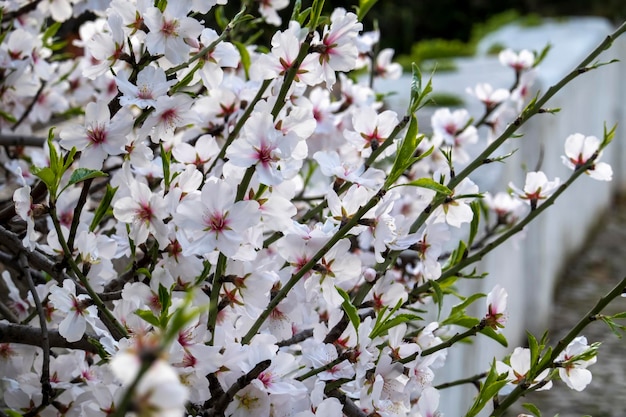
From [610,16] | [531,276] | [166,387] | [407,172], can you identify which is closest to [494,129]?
[407,172]

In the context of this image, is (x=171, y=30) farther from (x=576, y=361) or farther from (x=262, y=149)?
(x=576, y=361)

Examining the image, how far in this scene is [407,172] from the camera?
1486 mm

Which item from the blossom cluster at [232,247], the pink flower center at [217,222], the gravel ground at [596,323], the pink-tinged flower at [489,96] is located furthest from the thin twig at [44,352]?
the gravel ground at [596,323]

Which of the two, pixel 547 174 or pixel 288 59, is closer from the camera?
pixel 288 59

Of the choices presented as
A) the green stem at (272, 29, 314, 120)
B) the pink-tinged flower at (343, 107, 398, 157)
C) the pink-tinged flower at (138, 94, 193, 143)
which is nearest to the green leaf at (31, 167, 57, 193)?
the pink-tinged flower at (138, 94, 193, 143)

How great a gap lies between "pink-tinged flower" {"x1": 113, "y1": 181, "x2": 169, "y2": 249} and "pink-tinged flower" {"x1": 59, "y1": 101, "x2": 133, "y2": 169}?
44mm

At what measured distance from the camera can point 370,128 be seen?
1063 mm

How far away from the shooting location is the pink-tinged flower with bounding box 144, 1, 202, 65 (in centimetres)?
90

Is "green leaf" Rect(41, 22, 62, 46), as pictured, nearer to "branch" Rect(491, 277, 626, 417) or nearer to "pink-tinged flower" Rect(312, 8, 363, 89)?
"pink-tinged flower" Rect(312, 8, 363, 89)

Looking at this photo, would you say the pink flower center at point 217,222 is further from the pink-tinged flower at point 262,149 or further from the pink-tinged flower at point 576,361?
the pink-tinged flower at point 576,361

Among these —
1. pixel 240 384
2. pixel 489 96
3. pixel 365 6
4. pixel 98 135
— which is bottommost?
pixel 240 384

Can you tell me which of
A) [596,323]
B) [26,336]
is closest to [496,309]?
[26,336]

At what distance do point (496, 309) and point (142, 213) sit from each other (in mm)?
388

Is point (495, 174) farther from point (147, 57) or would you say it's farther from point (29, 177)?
point (147, 57)
